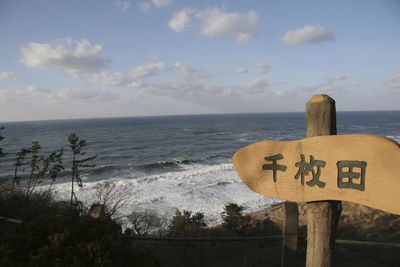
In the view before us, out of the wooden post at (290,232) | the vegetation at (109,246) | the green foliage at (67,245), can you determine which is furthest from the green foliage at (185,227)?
the green foliage at (67,245)

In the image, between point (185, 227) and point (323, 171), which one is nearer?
point (323, 171)

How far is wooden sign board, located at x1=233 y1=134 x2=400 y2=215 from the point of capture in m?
2.41

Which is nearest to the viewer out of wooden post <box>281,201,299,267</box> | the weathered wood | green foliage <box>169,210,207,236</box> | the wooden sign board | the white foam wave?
the wooden sign board

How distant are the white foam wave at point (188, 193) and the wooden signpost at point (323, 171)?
34.6 ft

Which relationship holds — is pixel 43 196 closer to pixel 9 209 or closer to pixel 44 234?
pixel 9 209

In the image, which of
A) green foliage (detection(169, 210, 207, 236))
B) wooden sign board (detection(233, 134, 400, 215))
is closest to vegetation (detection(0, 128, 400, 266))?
green foliage (detection(169, 210, 207, 236))

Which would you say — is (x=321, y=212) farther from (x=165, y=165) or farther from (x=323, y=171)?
(x=165, y=165)

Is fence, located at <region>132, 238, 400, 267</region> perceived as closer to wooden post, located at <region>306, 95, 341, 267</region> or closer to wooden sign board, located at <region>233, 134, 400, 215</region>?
wooden post, located at <region>306, 95, 341, 267</region>

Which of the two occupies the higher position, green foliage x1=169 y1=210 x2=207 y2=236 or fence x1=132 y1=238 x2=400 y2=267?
fence x1=132 y1=238 x2=400 y2=267

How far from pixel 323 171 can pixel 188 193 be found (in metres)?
16.1

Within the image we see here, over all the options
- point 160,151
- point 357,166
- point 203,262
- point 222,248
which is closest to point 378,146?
point 357,166

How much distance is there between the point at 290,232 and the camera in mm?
4016

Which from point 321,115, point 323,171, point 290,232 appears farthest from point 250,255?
A: point 321,115

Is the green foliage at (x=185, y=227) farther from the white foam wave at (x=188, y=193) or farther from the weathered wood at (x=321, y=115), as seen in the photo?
the weathered wood at (x=321, y=115)
